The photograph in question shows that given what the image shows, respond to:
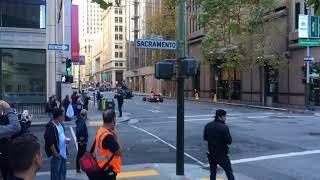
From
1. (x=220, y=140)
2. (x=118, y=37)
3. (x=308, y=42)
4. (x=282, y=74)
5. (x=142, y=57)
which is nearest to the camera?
(x=220, y=140)

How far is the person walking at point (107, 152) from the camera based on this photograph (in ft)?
22.6

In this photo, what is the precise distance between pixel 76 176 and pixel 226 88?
165 ft

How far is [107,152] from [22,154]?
3.72 m

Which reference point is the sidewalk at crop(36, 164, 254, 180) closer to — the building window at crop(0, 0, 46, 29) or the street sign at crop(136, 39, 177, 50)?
the street sign at crop(136, 39, 177, 50)

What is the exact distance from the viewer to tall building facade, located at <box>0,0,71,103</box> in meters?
31.8

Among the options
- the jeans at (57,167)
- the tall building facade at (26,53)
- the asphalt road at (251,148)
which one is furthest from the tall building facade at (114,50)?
the jeans at (57,167)

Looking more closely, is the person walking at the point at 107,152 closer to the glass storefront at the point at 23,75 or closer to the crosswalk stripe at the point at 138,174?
the crosswalk stripe at the point at 138,174

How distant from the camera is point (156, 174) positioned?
11594 mm

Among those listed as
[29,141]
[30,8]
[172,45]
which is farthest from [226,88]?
[29,141]

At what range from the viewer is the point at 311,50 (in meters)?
41.2

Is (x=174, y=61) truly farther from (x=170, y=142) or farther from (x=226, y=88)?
(x=226, y=88)

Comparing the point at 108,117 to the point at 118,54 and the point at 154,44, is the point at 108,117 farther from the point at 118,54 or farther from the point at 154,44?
the point at 118,54

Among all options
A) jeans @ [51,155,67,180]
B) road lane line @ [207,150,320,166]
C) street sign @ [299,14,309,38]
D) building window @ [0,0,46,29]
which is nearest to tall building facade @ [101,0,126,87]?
street sign @ [299,14,309,38]

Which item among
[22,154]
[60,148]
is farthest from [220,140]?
[22,154]
